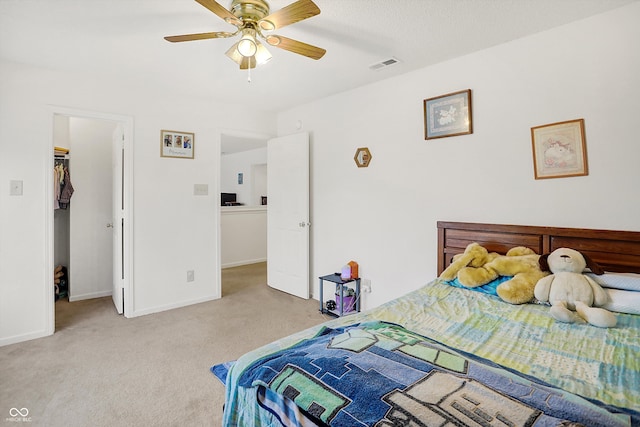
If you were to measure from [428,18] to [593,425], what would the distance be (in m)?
2.21

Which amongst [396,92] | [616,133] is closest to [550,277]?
[616,133]

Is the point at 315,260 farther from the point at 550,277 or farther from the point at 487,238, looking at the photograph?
the point at 550,277

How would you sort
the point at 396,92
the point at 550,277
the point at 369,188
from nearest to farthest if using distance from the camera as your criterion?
the point at 550,277, the point at 396,92, the point at 369,188

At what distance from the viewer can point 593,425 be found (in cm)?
82

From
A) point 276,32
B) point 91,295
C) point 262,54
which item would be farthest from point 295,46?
point 91,295

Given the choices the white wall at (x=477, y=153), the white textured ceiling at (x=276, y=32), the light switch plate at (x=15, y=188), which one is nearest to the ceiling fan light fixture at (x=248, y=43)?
the white textured ceiling at (x=276, y=32)

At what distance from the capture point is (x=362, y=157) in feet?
11.1

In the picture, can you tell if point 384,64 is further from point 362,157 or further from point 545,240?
point 545,240

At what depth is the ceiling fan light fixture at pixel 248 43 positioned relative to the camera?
5.99 ft

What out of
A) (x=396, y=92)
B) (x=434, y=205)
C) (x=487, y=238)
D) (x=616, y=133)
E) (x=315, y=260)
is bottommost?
(x=315, y=260)

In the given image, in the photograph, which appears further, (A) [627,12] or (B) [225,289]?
(B) [225,289]

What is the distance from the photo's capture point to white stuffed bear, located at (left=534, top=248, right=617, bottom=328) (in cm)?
163

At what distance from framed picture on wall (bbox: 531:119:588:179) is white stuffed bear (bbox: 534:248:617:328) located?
0.58 metres

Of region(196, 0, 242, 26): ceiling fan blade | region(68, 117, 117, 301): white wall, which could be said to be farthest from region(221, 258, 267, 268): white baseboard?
region(196, 0, 242, 26): ceiling fan blade
